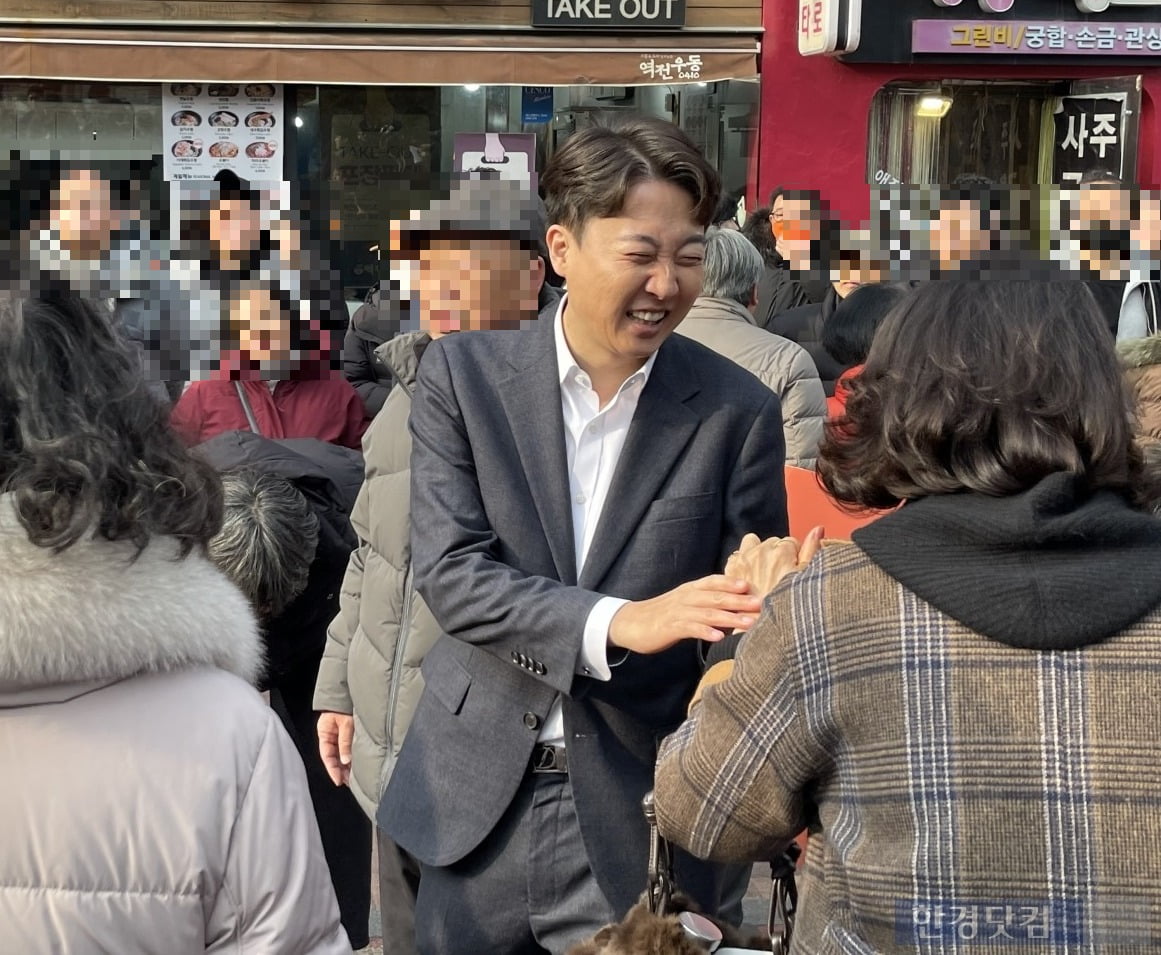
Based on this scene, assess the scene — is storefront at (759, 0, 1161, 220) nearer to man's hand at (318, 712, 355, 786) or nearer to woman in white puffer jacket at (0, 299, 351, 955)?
man's hand at (318, 712, 355, 786)

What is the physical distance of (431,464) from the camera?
2.78 metres

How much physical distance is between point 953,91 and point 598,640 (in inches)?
432

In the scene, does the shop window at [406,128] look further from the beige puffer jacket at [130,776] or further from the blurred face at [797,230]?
the beige puffer jacket at [130,776]

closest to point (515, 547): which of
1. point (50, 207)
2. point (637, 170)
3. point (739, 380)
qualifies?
point (739, 380)

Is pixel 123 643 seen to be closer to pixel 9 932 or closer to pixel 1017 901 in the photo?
pixel 9 932

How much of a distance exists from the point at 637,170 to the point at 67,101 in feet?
32.6

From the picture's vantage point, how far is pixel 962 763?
1.77 meters

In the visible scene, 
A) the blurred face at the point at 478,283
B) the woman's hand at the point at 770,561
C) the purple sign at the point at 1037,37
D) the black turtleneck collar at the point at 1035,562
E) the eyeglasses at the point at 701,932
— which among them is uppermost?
the purple sign at the point at 1037,37

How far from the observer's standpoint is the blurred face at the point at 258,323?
412 centimetres

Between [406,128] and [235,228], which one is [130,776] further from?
[406,128]

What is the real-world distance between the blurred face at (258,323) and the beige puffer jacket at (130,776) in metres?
2.33

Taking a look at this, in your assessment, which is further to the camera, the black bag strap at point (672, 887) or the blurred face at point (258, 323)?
the blurred face at point (258, 323)

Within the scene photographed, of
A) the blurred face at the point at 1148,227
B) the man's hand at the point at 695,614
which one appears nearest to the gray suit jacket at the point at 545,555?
the man's hand at the point at 695,614

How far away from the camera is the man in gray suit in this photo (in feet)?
8.80
